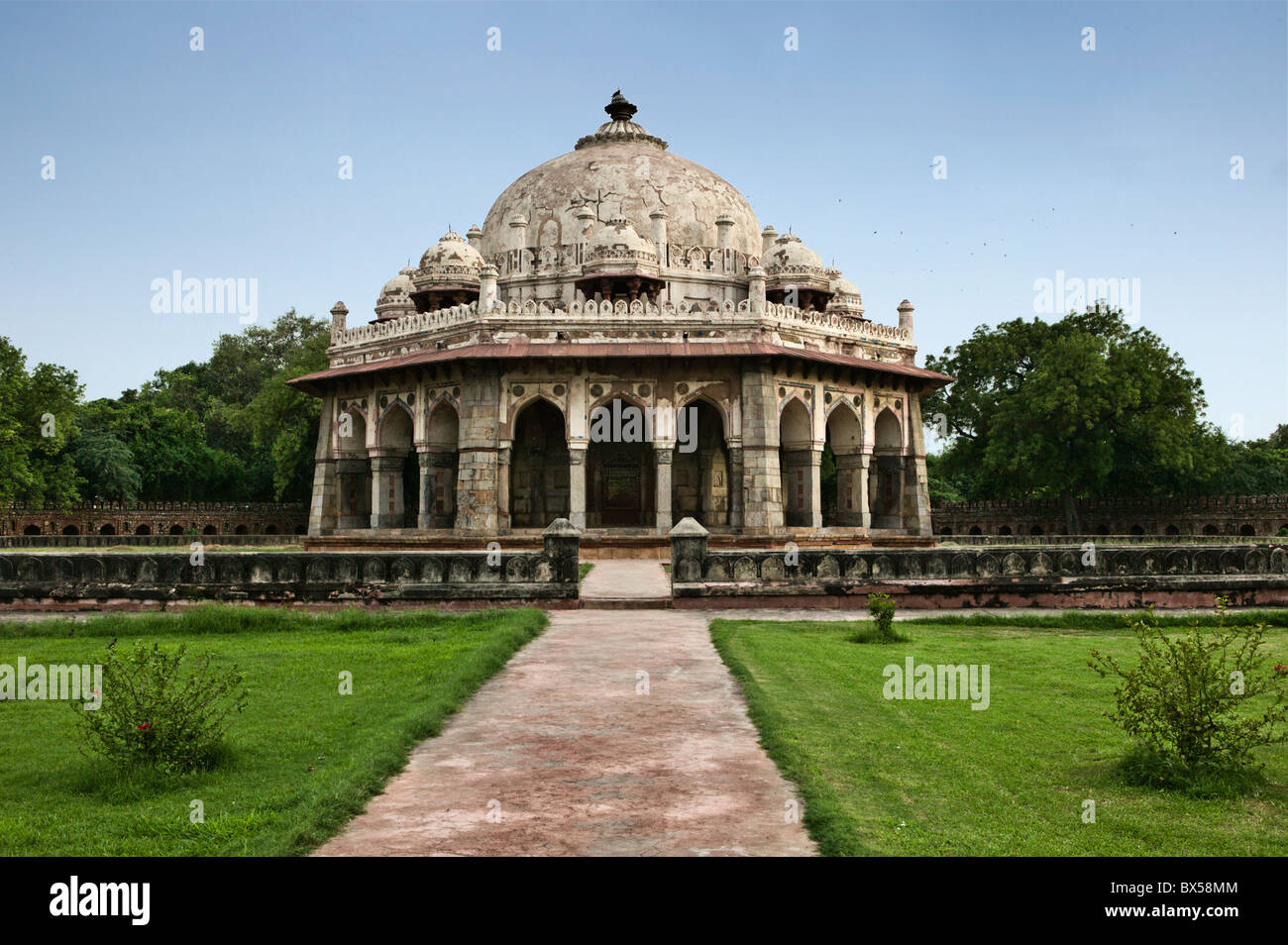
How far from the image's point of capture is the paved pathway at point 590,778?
4.79m

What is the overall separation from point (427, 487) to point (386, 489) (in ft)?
8.58

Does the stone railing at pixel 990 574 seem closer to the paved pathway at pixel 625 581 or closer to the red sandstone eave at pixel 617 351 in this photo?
the paved pathway at pixel 625 581

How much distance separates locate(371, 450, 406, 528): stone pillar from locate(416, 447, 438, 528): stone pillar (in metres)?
1.91

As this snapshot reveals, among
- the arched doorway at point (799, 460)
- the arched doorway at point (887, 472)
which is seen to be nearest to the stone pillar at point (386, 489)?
the arched doorway at point (799, 460)

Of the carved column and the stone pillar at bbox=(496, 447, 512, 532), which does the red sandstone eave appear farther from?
the carved column

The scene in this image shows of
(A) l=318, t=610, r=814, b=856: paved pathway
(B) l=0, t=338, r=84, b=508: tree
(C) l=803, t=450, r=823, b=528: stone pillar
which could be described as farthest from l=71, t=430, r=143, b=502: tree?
(A) l=318, t=610, r=814, b=856: paved pathway

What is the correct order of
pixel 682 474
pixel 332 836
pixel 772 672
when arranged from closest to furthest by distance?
pixel 332 836
pixel 772 672
pixel 682 474

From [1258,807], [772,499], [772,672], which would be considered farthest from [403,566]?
[772,499]

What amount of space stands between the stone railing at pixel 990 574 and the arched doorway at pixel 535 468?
16.3m

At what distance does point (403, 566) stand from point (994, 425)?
29977mm

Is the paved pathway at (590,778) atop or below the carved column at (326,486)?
below

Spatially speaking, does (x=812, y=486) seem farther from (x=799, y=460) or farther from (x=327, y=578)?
(x=327, y=578)

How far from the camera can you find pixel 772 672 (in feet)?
31.1
